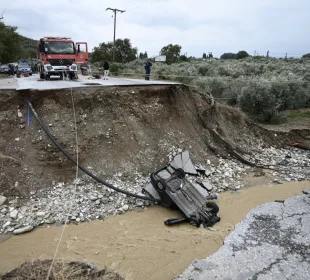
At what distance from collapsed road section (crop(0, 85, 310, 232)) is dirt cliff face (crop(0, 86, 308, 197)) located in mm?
30

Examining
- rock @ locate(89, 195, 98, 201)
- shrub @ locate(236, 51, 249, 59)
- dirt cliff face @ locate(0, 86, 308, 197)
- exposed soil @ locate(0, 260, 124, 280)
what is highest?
shrub @ locate(236, 51, 249, 59)

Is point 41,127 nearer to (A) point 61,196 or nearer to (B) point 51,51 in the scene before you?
(A) point 61,196

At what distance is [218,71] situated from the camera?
2348 cm

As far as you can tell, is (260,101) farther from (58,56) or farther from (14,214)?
(14,214)

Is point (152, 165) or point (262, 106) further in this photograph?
point (262, 106)

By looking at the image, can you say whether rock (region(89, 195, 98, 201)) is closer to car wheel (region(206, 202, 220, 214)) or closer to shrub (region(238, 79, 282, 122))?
car wheel (region(206, 202, 220, 214))

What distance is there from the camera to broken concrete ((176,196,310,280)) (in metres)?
5.21

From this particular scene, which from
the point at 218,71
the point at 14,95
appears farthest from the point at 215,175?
the point at 218,71

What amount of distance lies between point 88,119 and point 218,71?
1679 centimetres

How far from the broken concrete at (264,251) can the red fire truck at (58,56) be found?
12332 mm

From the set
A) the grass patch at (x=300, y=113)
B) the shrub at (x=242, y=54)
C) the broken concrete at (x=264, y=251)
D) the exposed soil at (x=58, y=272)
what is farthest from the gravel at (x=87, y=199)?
the shrub at (x=242, y=54)

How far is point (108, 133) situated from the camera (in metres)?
9.41

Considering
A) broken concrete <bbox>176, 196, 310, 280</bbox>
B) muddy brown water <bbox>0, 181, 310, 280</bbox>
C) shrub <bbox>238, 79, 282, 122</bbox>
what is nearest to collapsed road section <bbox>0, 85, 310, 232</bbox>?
muddy brown water <bbox>0, 181, 310, 280</bbox>

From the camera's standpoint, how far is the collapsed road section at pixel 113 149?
7.66m
